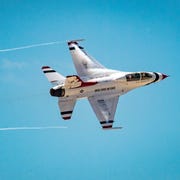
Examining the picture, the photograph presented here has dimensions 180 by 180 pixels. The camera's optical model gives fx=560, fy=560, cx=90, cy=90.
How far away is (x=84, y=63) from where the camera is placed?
58.2 m

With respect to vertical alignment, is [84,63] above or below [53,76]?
above

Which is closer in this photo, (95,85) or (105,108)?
(105,108)

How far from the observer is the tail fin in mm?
54031

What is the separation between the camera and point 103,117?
52.9 m

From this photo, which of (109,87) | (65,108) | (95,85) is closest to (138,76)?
(109,87)

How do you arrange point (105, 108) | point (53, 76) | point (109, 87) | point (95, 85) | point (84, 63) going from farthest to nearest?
point (84, 63) < point (109, 87) < point (95, 85) < point (53, 76) < point (105, 108)

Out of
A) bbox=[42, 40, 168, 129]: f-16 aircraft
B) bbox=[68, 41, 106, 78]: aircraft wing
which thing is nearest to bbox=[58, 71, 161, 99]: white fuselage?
bbox=[42, 40, 168, 129]: f-16 aircraft

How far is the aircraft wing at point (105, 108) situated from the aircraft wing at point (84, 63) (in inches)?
120

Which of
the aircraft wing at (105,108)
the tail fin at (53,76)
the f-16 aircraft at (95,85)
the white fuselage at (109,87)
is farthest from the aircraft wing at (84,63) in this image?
the tail fin at (53,76)

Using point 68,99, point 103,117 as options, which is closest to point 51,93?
point 68,99

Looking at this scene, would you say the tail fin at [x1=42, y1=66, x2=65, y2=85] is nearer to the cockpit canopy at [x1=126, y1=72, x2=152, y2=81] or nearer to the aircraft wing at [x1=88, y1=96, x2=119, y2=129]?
the aircraft wing at [x1=88, y1=96, x2=119, y2=129]

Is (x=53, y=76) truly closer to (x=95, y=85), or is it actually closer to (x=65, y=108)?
(x=65, y=108)

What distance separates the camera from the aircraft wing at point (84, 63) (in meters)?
57.3

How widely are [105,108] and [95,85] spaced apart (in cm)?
257
